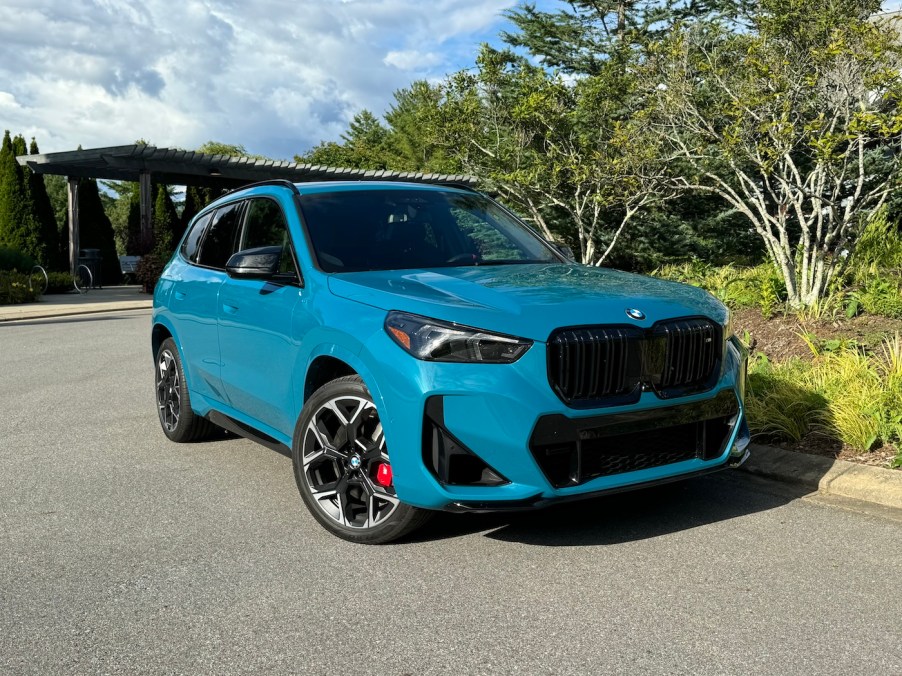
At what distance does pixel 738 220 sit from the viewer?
1917 centimetres

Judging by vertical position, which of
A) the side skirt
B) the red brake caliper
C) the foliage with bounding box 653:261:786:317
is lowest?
the side skirt

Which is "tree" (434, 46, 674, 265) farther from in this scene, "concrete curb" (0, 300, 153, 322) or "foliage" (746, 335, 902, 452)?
"foliage" (746, 335, 902, 452)

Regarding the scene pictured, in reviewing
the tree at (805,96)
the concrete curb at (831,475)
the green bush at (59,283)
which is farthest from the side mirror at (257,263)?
the green bush at (59,283)

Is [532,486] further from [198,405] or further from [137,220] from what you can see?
[137,220]

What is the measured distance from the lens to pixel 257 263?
16.1 feet

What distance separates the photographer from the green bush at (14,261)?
23.5 m

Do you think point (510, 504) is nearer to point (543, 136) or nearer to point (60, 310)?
point (543, 136)

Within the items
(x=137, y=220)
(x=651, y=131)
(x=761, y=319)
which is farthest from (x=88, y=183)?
(x=761, y=319)

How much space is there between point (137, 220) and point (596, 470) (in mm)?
29460

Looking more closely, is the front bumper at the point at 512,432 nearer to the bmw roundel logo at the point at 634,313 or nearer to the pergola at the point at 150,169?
the bmw roundel logo at the point at 634,313

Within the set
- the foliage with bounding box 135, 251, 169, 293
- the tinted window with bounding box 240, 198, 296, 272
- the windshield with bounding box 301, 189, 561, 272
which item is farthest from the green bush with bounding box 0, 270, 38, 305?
the windshield with bounding box 301, 189, 561, 272

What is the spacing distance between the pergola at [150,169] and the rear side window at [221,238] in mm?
15954

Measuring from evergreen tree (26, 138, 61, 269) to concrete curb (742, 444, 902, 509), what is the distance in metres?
25.0

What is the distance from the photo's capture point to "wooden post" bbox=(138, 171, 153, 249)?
24938 mm
